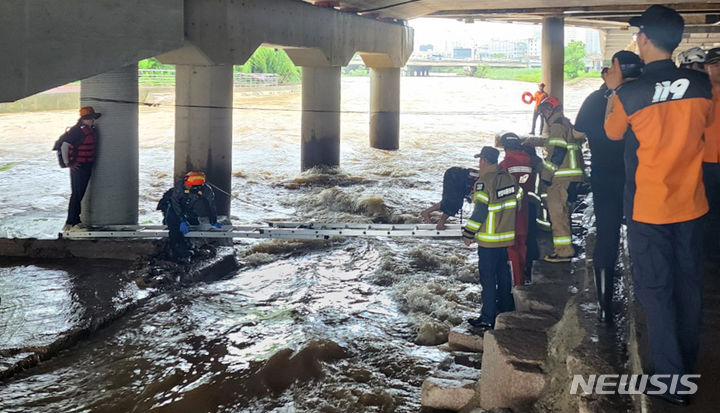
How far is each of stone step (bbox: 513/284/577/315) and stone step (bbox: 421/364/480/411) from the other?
2.81 ft

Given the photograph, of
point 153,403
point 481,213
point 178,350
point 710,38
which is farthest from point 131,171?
point 710,38

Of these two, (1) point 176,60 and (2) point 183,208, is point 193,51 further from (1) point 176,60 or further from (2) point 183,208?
(2) point 183,208

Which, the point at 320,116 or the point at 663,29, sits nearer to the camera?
the point at 663,29

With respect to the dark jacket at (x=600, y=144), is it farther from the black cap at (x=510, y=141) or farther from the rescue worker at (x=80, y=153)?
the rescue worker at (x=80, y=153)

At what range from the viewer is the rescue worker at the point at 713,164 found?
4715 millimetres

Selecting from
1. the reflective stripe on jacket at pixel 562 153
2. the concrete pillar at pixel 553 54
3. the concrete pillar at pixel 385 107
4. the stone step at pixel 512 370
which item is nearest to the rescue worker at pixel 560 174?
the reflective stripe on jacket at pixel 562 153

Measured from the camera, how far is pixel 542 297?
6.46m

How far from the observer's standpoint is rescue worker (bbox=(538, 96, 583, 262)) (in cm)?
755

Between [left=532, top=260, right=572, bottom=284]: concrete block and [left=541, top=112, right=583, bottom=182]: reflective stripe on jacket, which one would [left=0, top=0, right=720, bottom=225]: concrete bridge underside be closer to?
[left=541, top=112, right=583, bottom=182]: reflective stripe on jacket

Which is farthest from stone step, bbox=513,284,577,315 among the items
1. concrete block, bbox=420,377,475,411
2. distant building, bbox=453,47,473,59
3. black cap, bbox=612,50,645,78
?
distant building, bbox=453,47,473,59

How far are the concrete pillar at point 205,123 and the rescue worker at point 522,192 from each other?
22.6ft

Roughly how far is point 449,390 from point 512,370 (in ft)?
2.52

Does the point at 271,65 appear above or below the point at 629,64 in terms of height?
above

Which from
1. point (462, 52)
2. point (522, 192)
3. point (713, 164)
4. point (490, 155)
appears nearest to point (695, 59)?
point (713, 164)
